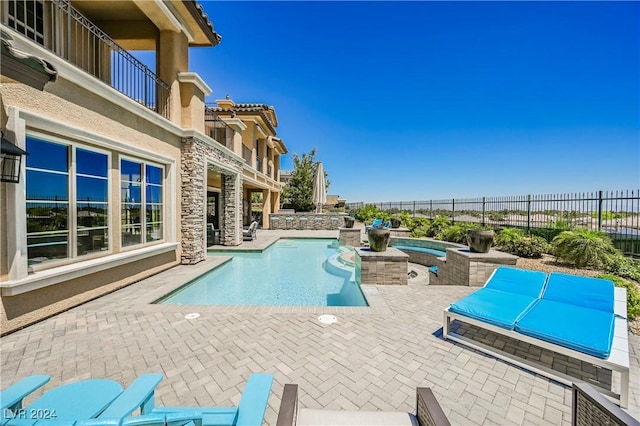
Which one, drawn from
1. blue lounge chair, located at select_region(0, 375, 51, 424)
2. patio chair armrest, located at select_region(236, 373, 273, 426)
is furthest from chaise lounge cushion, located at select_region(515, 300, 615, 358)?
blue lounge chair, located at select_region(0, 375, 51, 424)

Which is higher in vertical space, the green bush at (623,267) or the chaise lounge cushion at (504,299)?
the chaise lounge cushion at (504,299)

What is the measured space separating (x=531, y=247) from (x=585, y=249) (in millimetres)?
1590

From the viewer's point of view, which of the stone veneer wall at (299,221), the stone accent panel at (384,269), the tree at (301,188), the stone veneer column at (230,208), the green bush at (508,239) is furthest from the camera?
the tree at (301,188)

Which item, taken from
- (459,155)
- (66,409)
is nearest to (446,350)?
(66,409)

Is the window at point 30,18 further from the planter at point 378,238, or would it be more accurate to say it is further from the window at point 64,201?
the planter at point 378,238

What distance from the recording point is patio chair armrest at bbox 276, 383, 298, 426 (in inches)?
63.0

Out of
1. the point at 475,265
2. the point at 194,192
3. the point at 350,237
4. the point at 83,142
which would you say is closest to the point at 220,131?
the point at 194,192

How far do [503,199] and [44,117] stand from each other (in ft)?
56.9

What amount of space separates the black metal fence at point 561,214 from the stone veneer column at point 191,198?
45.9 ft

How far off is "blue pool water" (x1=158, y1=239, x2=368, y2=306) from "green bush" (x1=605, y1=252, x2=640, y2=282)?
7.41 meters

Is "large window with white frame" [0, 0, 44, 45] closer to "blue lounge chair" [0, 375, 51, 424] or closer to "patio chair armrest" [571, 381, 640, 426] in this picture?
"blue lounge chair" [0, 375, 51, 424]

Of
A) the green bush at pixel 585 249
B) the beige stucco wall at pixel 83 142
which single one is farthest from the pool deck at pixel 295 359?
the green bush at pixel 585 249

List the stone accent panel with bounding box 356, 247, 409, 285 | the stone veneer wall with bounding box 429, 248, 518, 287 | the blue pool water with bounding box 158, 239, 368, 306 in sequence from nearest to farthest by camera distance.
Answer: the blue pool water with bounding box 158, 239, 368, 306 → the stone accent panel with bounding box 356, 247, 409, 285 → the stone veneer wall with bounding box 429, 248, 518, 287

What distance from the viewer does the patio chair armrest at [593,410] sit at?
1.49 meters
